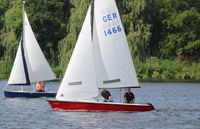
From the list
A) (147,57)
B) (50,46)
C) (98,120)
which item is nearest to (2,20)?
(50,46)

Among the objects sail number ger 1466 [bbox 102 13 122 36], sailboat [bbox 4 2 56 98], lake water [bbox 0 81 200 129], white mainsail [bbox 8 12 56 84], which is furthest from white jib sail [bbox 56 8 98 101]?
white mainsail [bbox 8 12 56 84]

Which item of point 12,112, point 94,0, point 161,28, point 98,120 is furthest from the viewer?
point 161,28

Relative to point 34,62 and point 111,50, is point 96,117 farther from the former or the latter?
point 34,62

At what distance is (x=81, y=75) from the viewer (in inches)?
1694

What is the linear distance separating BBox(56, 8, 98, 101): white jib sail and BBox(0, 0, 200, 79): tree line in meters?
38.8

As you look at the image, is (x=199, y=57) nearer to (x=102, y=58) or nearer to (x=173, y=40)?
(x=173, y=40)

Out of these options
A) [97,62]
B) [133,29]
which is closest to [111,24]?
[97,62]

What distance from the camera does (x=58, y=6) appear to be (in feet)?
346

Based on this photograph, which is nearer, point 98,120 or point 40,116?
point 98,120

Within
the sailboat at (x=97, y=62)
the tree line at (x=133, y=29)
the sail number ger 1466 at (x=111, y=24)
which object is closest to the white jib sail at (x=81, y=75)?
the sailboat at (x=97, y=62)

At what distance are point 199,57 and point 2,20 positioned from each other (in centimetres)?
2891

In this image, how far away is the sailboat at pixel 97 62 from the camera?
42.6 metres

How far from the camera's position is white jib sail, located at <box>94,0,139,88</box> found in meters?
42.6

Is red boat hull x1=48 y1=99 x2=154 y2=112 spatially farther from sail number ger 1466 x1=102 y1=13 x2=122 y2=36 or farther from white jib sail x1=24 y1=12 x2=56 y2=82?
white jib sail x1=24 y1=12 x2=56 y2=82
